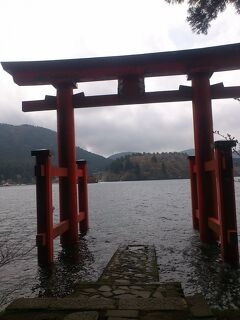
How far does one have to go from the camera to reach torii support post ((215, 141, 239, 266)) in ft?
24.5

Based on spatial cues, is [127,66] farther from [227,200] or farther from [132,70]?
[227,200]

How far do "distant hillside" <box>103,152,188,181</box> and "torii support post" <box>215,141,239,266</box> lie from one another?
146867 millimetres

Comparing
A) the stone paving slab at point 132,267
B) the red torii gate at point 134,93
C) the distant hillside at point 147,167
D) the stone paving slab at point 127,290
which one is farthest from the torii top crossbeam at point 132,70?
the distant hillside at point 147,167

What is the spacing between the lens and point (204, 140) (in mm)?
9648

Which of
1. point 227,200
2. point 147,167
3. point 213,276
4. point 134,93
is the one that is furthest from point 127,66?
point 147,167

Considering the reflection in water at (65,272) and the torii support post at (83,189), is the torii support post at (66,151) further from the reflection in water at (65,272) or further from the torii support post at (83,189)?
the torii support post at (83,189)

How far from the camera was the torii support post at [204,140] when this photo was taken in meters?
9.61

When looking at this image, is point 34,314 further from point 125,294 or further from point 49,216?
point 49,216

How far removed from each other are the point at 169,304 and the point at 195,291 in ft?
7.48

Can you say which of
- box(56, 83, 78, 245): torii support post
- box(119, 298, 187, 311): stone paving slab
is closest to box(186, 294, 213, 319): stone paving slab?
box(119, 298, 187, 311): stone paving slab

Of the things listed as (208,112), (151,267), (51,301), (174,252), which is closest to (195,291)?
(151,267)

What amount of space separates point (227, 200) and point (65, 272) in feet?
13.8

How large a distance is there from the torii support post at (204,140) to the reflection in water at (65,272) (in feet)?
11.4

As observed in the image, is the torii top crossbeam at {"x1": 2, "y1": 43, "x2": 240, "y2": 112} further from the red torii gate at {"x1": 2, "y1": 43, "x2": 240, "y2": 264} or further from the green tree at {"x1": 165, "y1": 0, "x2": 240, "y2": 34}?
the green tree at {"x1": 165, "y1": 0, "x2": 240, "y2": 34}
